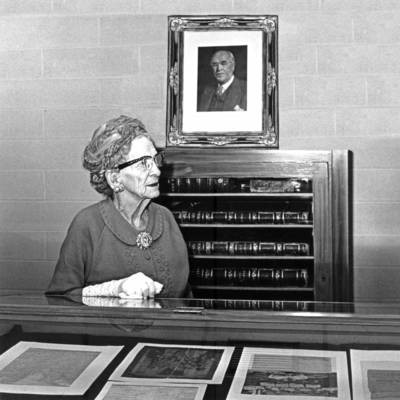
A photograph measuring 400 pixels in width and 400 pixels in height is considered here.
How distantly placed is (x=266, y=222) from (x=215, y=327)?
254 cm

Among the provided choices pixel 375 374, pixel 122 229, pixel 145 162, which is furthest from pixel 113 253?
pixel 375 374

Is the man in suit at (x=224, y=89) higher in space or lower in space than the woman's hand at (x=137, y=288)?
higher

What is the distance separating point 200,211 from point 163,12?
1.40m

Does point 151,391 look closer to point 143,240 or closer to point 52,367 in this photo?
point 52,367

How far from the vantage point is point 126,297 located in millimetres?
2375

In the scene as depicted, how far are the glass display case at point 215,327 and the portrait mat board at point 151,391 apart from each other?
0.02 metres

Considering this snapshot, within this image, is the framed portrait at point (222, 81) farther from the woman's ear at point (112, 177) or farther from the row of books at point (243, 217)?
the woman's ear at point (112, 177)

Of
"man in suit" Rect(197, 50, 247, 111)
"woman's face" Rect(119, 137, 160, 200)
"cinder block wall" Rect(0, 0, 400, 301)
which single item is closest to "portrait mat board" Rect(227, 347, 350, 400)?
"woman's face" Rect(119, 137, 160, 200)

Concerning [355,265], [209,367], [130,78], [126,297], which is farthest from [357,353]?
[130,78]

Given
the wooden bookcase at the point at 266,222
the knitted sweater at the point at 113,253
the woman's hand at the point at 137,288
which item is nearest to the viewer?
the woman's hand at the point at 137,288

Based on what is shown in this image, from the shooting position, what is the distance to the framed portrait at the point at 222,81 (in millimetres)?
4621

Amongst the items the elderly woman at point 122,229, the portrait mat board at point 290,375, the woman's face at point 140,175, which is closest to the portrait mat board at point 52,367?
the portrait mat board at point 290,375

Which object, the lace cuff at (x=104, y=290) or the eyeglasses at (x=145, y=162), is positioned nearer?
the lace cuff at (x=104, y=290)

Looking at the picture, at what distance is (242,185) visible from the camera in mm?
4348
